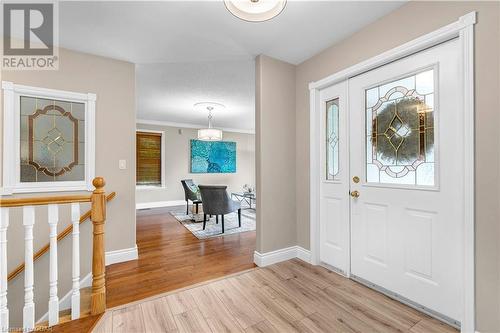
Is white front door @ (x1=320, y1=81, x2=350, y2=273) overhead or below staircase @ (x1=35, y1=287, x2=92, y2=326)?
overhead

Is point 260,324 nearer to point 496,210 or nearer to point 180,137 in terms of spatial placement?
point 496,210

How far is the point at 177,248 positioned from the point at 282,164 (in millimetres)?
1990

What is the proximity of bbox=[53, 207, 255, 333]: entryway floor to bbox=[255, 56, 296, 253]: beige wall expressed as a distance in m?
0.53

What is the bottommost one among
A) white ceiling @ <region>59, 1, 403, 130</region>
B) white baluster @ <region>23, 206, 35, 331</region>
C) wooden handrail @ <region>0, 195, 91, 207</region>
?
white baluster @ <region>23, 206, 35, 331</region>

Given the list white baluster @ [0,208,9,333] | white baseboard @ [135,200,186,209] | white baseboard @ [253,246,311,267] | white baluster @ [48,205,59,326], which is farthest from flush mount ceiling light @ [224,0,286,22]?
white baseboard @ [135,200,186,209]

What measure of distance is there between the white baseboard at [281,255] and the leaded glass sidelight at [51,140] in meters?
2.30

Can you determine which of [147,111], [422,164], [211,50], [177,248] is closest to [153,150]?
[147,111]

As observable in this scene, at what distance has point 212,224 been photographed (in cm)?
466

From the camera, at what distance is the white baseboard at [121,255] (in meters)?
2.77

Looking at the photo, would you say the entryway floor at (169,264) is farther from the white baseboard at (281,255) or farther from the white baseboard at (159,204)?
the white baseboard at (159,204)

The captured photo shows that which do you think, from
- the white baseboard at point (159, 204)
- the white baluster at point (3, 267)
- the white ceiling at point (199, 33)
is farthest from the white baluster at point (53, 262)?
the white baseboard at point (159, 204)

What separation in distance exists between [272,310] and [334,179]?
148 cm

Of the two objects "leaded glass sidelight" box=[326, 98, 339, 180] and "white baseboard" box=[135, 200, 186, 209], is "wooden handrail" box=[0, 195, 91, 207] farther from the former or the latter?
"white baseboard" box=[135, 200, 186, 209]

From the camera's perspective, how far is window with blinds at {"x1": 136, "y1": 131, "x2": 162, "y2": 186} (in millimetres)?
6352
